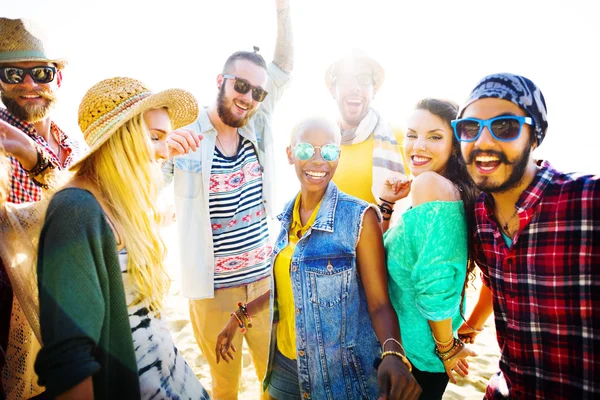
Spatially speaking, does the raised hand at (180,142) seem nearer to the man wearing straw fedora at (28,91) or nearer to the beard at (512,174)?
the man wearing straw fedora at (28,91)

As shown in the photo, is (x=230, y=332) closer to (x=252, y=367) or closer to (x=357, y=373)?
(x=357, y=373)

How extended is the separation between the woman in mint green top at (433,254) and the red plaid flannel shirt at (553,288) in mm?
222

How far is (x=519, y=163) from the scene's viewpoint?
168 cm

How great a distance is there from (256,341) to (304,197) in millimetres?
1888

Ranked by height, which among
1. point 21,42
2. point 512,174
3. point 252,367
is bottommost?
point 252,367

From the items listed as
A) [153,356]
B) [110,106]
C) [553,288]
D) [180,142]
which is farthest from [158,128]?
[553,288]

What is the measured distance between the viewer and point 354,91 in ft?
12.1

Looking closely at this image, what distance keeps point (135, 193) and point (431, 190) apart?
1.55 m

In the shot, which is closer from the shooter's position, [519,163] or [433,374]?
[519,163]

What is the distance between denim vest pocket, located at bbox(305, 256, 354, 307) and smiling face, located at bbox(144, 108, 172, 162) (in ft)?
3.64

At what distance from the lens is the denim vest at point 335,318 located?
6.63 feet

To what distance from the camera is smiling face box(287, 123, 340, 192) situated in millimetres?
2254

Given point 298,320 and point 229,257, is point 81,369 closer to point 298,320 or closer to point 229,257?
point 298,320

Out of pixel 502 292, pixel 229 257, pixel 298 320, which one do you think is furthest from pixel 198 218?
pixel 502 292
